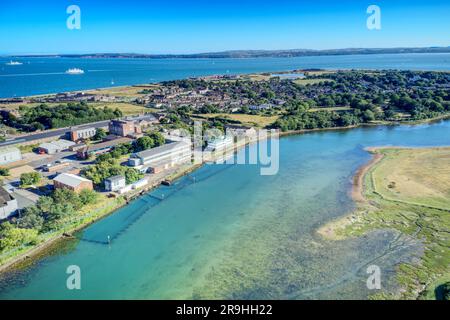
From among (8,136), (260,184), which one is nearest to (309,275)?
(260,184)

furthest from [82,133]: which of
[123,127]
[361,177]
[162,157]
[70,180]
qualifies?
[361,177]

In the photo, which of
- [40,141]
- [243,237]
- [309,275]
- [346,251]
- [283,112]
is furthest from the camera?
[283,112]

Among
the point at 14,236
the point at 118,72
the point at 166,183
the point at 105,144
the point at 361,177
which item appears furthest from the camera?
the point at 118,72

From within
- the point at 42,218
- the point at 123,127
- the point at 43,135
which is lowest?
the point at 42,218

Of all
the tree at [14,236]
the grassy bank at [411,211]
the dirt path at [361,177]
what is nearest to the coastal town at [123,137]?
the tree at [14,236]

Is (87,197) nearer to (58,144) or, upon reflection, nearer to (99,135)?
(58,144)

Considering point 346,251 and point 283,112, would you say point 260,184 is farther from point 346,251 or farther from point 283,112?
point 283,112
